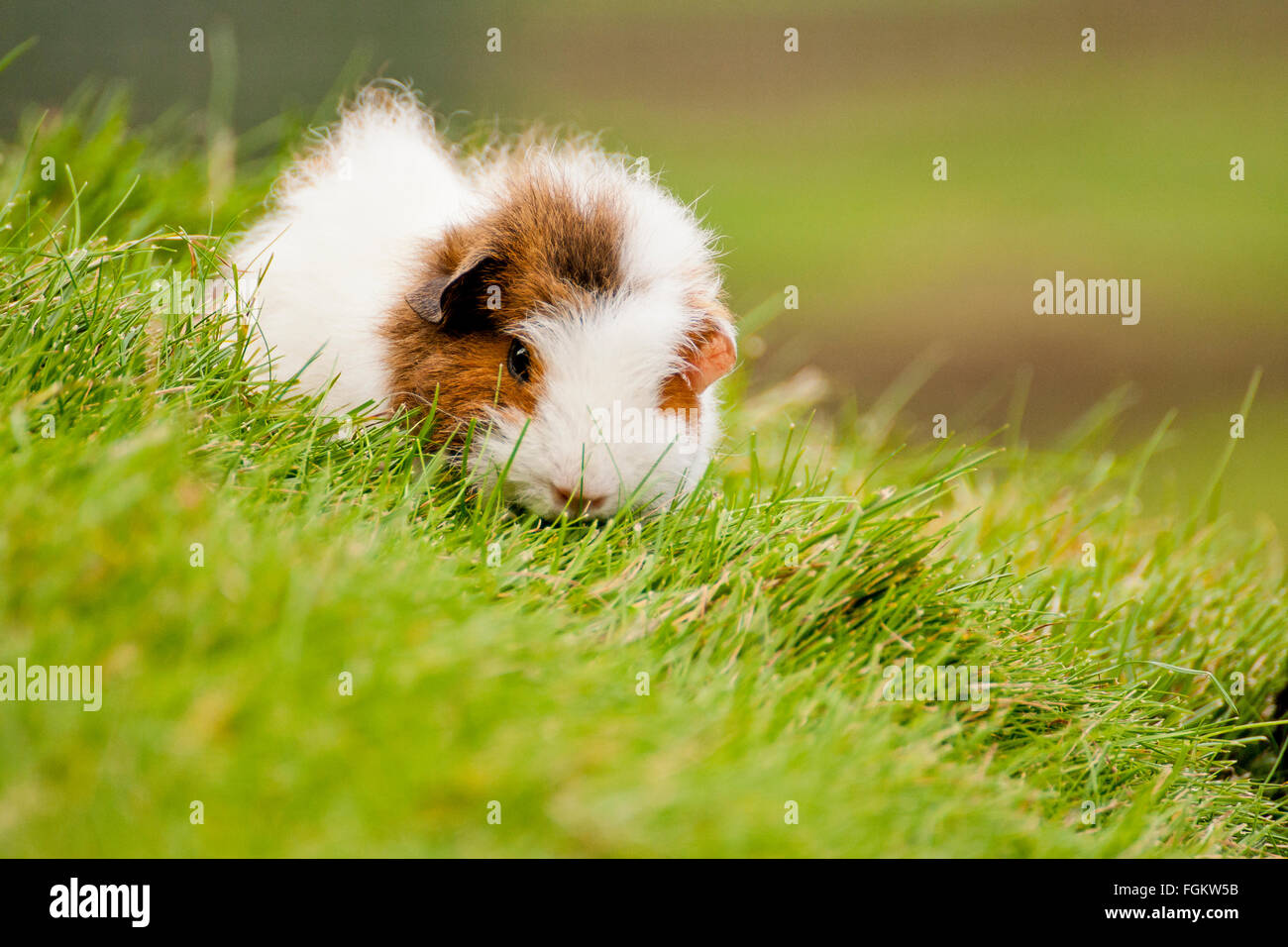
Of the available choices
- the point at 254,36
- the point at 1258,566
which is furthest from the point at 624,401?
the point at 254,36

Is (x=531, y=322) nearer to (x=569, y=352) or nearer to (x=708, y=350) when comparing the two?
(x=569, y=352)

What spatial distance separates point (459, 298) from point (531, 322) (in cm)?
31

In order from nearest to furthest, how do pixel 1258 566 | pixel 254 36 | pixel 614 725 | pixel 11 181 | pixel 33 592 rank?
1. pixel 33 592
2. pixel 614 725
3. pixel 11 181
4. pixel 1258 566
5. pixel 254 36

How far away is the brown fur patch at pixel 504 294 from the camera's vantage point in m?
3.56

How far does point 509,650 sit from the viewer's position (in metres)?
2.55

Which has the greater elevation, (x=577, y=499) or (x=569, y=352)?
(x=569, y=352)

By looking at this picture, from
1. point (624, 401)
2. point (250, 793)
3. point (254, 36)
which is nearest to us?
point (250, 793)

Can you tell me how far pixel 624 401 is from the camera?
347 cm

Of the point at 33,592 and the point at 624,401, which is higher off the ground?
the point at 624,401

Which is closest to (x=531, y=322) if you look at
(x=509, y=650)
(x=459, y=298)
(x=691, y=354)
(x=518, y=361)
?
(x=518, y=361)

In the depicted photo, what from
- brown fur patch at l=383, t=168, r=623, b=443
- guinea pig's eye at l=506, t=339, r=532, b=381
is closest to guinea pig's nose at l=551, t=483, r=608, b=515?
brown fur patch at l=383, t=168, r=623, b=443

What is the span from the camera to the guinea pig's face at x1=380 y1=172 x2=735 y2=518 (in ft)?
11.1

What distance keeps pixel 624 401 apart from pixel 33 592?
184cm

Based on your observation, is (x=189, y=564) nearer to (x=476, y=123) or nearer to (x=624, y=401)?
(x=624, y=401)
